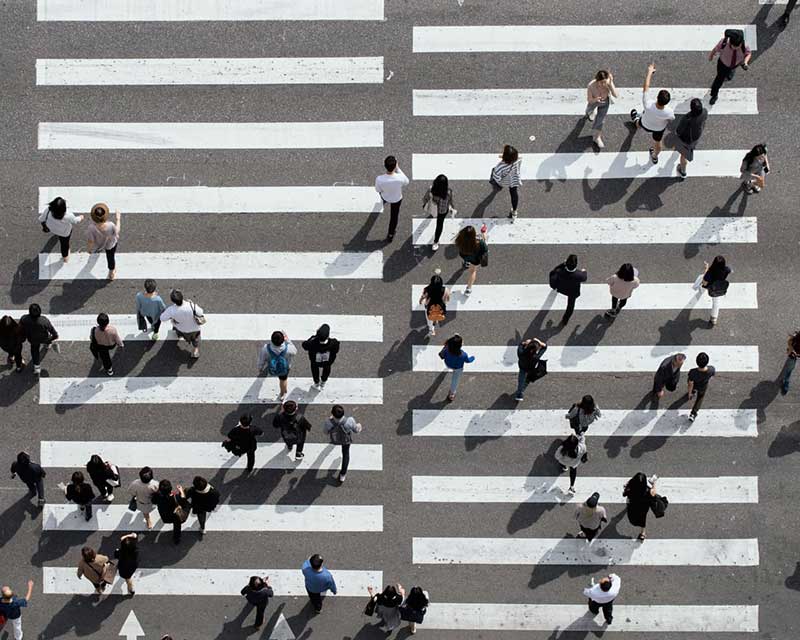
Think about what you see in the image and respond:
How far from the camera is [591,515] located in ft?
82.2

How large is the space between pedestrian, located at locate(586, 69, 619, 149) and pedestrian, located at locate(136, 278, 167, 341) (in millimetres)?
8435

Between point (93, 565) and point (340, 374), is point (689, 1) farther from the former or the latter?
point (93, 565)

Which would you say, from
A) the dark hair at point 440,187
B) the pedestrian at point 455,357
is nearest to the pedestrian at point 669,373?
the pedestrian at point 455,357

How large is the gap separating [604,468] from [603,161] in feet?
18.9

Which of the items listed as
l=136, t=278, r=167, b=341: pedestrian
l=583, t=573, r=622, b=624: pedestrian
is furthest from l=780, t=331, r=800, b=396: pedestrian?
l=583, t=573, r=622, b=624: pedestrian

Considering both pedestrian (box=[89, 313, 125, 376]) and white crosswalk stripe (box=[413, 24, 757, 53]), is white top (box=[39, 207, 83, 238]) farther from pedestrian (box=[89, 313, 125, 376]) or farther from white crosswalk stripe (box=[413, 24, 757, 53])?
white crosswalk stripe (box=[413, 24, 757, 53])

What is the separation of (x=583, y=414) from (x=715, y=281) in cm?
334

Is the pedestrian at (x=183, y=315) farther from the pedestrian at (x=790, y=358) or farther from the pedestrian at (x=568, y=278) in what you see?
the pedestrian at (x=568, y=278)

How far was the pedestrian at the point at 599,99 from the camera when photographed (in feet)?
90.1

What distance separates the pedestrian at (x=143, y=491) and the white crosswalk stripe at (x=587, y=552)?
14.6ft

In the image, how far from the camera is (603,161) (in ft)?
92.7

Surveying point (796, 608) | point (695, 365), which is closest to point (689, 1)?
point (695, 365)

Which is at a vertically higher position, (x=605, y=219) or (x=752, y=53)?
(x=752, y=53)

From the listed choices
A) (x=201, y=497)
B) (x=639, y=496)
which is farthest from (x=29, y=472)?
(x=639, y=496)
